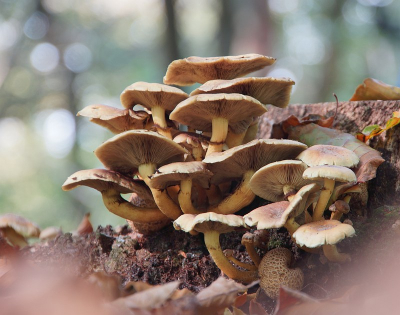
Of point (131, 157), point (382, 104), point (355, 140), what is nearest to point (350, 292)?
point (355, 140)

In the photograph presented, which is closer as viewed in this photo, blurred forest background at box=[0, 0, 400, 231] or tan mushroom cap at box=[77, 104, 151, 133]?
tan mushroom cap at box=[77, 104, 151, 133]

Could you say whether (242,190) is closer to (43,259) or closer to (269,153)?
(269,153)

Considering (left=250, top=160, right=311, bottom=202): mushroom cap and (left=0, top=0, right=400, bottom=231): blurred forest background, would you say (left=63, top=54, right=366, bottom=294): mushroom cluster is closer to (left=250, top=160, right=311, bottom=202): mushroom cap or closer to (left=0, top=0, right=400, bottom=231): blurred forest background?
(left=250, top=160, right=311, bottom=202): mushroom cap

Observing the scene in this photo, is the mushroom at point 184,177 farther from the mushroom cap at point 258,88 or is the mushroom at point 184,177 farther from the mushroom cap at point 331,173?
the mushroom cap at point 331,173

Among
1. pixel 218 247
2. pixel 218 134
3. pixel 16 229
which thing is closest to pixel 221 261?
pixel 218 247

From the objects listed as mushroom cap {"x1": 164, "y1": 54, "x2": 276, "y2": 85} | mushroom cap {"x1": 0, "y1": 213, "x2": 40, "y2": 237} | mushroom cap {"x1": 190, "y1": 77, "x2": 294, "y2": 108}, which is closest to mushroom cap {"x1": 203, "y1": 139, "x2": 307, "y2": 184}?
mushroom cap {"x1": 190, "y1": 77, "x2": 294, "y2": 108}

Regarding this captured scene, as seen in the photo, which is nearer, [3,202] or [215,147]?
[215,147]

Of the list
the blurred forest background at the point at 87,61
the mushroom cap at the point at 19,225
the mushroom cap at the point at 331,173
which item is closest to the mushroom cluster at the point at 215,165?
the mushroom cap at the point at 331,173

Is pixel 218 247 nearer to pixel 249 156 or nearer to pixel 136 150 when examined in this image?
pixel 249 156
